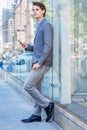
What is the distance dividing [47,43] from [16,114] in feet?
7.06

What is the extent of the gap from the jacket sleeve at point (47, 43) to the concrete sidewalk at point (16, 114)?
40.1 inches

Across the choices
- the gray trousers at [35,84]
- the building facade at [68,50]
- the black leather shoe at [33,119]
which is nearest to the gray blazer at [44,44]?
the gray trousers at [35,84]

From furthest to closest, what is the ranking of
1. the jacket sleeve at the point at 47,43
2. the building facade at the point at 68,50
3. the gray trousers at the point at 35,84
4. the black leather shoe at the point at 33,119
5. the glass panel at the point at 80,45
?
the glass panel at the point at 80,45, the building facade at the point at 68,50, the black leather shoe at the point at 33,119, the gray trousers at the point at 35,84, the jacket sleeve at the point at 47,43

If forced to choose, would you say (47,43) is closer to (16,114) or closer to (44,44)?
(44,44)

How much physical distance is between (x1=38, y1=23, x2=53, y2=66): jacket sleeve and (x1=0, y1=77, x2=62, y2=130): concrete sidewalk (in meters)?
1.02

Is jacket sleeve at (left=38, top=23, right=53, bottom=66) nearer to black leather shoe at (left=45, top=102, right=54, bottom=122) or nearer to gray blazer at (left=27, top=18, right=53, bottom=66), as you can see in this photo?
gray blazer at (left=27, top=18, right=53, bottom=66)

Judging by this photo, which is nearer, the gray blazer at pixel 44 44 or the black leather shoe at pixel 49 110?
the gray blazer at pixel 44 44

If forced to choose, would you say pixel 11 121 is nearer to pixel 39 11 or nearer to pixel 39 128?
pixel 39 128

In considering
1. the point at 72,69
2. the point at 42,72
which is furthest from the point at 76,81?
the point at 42,72

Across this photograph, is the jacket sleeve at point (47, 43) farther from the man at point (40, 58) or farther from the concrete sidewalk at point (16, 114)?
the concrete sidewalk at point (16, 114)

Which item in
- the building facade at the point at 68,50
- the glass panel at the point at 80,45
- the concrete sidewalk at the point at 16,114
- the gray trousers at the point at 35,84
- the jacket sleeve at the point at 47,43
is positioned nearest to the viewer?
the jacket sleeve at the point at 47,43

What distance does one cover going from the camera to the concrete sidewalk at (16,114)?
7465mm

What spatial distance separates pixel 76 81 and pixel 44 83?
3.25 feet

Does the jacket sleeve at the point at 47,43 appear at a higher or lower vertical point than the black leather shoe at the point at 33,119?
higher
